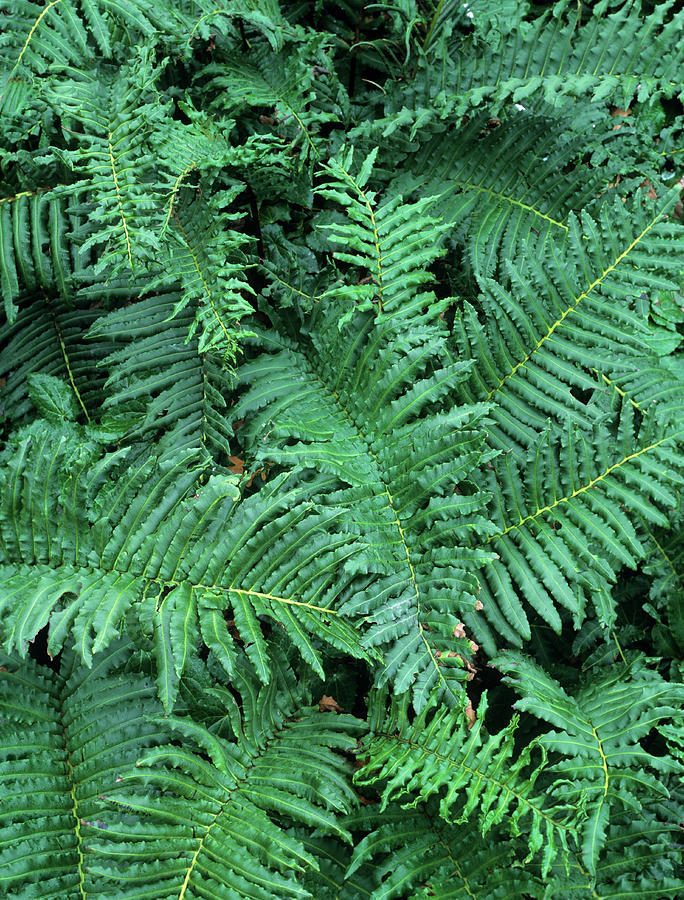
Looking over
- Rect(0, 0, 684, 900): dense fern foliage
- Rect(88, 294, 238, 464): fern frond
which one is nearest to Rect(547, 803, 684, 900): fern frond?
Rect(0, 0, 684, 900): dense fern foliage

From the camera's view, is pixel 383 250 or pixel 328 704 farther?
pixel 328 704

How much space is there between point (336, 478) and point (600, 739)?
868 millimetres

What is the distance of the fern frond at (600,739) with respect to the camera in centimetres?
149

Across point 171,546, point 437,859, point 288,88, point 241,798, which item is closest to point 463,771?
point 437,859

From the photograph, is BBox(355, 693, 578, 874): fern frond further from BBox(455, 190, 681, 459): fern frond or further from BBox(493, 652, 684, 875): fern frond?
BBox(455, 190, 681, 459): fern frond

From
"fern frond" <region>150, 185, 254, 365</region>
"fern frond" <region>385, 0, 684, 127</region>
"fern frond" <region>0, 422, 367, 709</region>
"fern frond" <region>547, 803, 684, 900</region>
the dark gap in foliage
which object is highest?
"fern frond" <region>385, 0, 684, 127</region>

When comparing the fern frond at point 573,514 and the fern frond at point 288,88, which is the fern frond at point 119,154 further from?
the fern frond at point 573,514

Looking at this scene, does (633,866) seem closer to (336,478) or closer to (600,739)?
(600,739)

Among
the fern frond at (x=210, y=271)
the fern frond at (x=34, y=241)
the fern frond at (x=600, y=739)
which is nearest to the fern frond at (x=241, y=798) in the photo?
the fern frond at (x=600, y=739)

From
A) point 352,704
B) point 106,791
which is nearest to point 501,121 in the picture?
point 352,704

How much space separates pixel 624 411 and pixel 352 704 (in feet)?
3.55

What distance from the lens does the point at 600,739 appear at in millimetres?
1627

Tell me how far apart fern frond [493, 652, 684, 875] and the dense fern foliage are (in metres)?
0.01

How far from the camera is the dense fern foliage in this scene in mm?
1497
